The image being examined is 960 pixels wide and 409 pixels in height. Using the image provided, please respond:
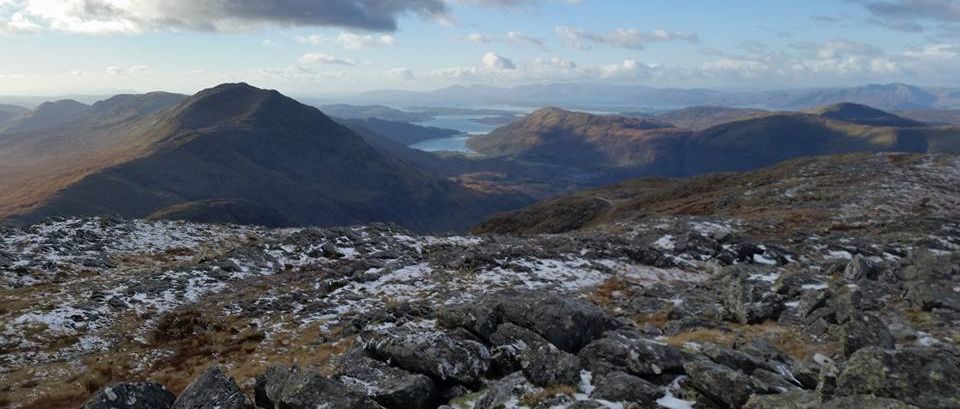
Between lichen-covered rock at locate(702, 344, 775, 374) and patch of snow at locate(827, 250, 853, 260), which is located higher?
lichen-covered rock at locate(702, 344, 775, 374)

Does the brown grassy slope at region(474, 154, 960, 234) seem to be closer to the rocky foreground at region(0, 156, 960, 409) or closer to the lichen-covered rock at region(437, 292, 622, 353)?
the rocky foreground at region(0, 156, 960, 409)

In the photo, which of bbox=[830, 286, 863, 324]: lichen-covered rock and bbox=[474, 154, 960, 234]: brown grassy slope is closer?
bbox=[830, 286, 863, 324]: lichen-covered rock

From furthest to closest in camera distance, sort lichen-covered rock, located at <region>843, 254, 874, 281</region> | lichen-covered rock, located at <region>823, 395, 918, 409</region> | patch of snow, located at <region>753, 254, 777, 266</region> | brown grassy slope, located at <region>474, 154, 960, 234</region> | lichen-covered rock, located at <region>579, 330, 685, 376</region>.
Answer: brown grassy slope, located at <region>474, 154, 960, 234</region> < patch of snow, located at <region>753, 254, 777, 266</region> < lichen-covered rock, located at <region>843, 254, 874, 281</region> < lichen-covered rock, located at <region>579, 330, 685, 376</region> < lichen-covered rock, located at <region>823, 395, 918, 409</region>

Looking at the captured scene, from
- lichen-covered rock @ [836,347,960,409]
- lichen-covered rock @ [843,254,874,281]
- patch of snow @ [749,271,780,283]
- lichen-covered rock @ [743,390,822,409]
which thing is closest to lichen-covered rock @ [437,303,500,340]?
lichen-covered rock @ [743,390,822,409]

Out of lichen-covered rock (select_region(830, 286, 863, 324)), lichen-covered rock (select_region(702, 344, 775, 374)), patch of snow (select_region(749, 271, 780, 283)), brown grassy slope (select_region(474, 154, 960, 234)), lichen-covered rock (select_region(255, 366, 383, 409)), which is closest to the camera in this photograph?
lichen-covered rock (select_region(255, 366, 383, 409))

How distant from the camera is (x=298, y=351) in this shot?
23375mm

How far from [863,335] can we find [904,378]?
5.57 m

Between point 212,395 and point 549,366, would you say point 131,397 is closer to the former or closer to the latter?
point 212,395

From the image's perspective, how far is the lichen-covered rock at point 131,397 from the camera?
1406cm

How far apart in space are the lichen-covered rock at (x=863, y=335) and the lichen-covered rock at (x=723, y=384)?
559 cm

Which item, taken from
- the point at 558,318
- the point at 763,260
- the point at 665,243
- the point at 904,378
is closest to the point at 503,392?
the point at 558,318

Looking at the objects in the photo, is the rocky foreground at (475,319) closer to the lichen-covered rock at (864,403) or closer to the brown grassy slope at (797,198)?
the lichen-covered rock at (864,403)

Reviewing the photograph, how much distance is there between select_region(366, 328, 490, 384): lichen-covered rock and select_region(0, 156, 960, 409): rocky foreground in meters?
0.06

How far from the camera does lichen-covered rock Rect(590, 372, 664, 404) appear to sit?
44.7 ft
